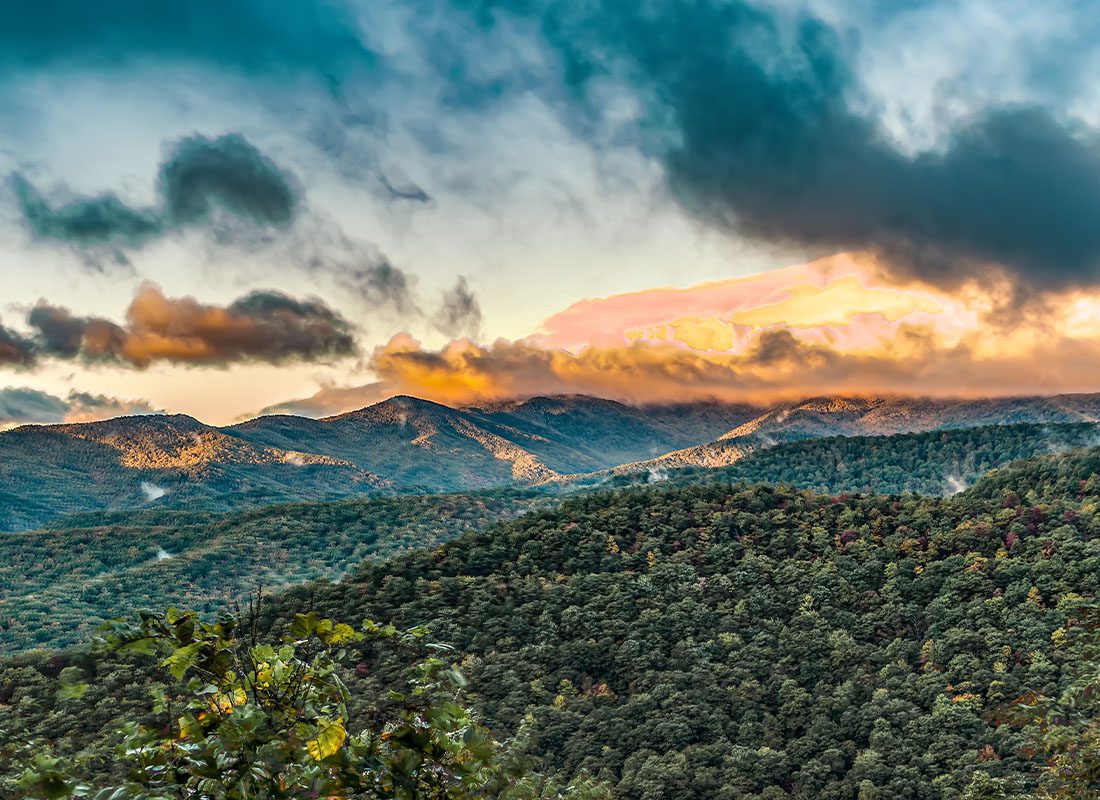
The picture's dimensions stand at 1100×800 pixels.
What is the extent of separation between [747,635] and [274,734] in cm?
11703

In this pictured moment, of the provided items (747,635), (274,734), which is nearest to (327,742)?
(274,734)

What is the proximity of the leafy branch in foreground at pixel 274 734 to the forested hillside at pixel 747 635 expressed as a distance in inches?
3164

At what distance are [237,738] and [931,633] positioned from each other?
12155 cm

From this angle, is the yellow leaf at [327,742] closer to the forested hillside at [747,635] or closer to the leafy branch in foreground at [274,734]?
the leafy branch in foreground at [274,734]

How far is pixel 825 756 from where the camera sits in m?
86.7

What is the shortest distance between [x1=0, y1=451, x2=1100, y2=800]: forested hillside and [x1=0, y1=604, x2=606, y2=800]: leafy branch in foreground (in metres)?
80.4

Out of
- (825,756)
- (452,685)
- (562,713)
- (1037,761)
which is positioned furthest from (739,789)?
(452,685)

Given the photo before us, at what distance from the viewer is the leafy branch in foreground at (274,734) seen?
6.13 meters

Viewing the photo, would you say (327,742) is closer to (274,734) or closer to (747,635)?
(274,734)

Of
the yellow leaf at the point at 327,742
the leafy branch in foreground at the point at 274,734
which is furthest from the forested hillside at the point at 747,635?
the yellow leaf at the point at 327,742

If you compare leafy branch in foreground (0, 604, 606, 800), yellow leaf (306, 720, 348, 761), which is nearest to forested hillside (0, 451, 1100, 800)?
leafy branch in foreground (0, 604, 606, 800)

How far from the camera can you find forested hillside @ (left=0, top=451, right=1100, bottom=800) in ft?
282

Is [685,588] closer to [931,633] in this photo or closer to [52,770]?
[931,633]

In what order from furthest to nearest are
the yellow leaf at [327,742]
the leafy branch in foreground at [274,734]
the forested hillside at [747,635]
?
1. the forested hillside at [747,635]
2. the yellow leaf at [327,742]
3. the leafy branch in foreground at [274,734]
